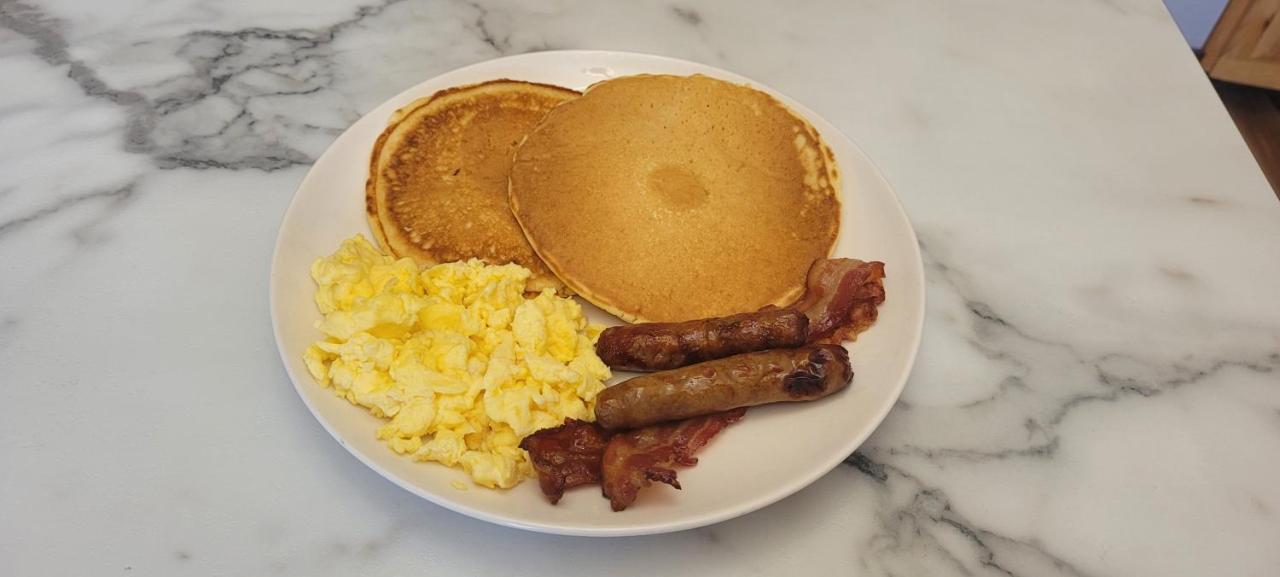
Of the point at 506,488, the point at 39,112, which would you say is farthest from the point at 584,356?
the point at 39,112

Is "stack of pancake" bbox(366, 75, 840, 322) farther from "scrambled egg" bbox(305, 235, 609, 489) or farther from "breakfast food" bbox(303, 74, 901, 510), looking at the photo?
"scrambled egg" bbox(305, 235, 609, 489)

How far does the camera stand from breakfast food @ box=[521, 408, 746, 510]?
157 cm

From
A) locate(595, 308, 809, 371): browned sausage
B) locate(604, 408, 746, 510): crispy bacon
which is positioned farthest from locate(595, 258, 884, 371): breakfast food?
locate(604, 408, 746, 510): crispy bacon

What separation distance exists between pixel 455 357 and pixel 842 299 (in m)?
0.87

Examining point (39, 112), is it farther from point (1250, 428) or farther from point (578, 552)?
point (1250, 428)

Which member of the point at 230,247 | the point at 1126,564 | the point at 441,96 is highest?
the point at 441,96

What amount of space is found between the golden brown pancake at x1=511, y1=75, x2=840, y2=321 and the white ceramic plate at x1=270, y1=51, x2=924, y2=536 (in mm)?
98

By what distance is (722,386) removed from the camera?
1700mm

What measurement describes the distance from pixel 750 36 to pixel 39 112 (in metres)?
2.20

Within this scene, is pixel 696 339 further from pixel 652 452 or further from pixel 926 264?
pixel 926 264

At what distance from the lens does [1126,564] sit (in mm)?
1786

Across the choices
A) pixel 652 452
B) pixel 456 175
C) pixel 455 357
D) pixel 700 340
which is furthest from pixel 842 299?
pixel 456 175

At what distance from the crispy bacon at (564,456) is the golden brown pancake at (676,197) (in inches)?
16.0

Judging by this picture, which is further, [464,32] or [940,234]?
[464,32]
